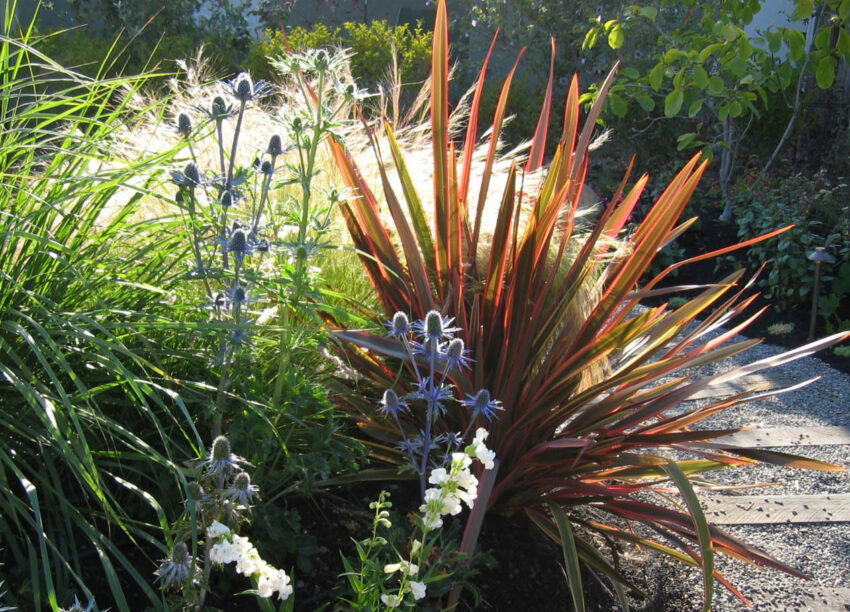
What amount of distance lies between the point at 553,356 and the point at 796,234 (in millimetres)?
3703

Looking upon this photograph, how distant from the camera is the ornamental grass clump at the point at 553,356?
2.19 meters

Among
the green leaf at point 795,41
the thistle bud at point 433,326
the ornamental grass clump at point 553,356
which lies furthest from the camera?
the green leaf at point 795,41

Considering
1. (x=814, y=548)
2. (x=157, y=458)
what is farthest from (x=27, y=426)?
(x=814, y=548)

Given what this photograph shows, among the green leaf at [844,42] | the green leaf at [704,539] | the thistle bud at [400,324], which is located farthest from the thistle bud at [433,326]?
the green leaf at [844,42]

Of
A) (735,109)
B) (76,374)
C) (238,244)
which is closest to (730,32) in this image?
(735,109)

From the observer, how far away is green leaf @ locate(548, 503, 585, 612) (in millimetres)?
1897

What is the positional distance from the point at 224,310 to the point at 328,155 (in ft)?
4.43

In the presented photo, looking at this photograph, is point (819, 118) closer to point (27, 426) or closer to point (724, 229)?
point (724, 229)

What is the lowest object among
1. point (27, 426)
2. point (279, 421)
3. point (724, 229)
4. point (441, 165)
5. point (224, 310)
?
point (724, 229)

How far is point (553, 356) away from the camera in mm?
2379

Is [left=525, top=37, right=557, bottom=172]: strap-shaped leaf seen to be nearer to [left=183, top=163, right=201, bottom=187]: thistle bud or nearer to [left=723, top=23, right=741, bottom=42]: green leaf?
[left=183, top=163, right=201, bottom=187]: thistle bud

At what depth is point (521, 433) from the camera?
2.33m

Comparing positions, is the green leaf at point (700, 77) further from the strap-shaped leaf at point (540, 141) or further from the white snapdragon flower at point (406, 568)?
the white snapdragon flower at point (406, 568)

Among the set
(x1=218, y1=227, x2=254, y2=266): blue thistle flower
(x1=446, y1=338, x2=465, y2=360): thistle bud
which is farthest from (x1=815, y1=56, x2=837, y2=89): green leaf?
(x1=218, y1=227, x2=254, y2=266): blue thistle flower
